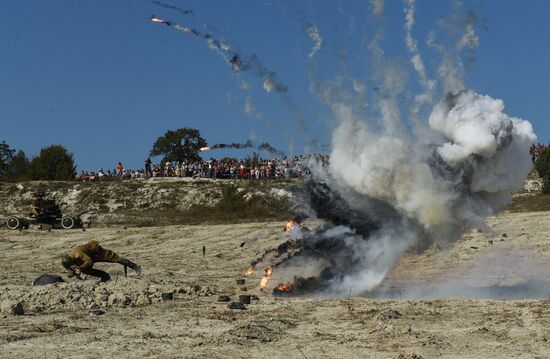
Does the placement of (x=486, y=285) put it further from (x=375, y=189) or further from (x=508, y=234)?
(x=508, y=234)

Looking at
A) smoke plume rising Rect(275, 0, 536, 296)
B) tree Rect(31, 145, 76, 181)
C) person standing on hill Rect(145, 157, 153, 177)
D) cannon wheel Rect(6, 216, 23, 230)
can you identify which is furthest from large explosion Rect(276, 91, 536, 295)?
tree Rect(31, 145, 76, 181)

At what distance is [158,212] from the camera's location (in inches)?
1907

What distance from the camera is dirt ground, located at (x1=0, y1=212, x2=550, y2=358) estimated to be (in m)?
13.0

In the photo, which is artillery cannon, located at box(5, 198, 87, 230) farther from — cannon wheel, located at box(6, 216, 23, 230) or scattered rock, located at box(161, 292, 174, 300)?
scattered rock, located at box(161, 292, 174, 300)

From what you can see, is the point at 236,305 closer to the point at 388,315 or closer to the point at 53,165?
the point at 388,315

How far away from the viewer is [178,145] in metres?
71.1

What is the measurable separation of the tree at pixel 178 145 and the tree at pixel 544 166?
30776 mm

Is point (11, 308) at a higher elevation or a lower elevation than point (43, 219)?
lower

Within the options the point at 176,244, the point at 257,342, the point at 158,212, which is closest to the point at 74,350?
the point at 257,342

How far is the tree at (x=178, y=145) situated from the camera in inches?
2734

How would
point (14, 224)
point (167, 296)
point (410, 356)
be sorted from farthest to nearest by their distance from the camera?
point (14, 224)
point (167, 296)
point (410, 356)

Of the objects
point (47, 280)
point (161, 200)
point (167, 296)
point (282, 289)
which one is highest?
point (161, 200)

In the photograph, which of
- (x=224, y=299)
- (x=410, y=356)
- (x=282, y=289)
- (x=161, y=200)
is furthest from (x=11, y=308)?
(x=161, y=200)

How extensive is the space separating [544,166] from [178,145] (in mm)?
35009
